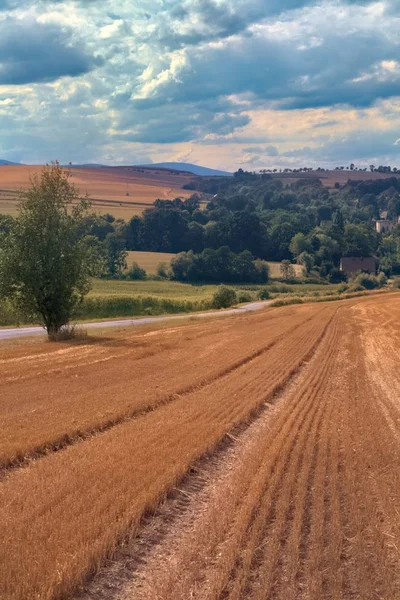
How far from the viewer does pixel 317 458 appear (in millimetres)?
11641

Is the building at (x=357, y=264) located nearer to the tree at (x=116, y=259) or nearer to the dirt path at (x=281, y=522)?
the tree at (x=116, y=259)

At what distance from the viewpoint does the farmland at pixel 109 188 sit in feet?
477

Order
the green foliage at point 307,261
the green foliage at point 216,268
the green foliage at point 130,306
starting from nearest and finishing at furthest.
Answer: the green foliage at point 130,306 < the green foliage at point 216,268 < the green foliage at point 307,261

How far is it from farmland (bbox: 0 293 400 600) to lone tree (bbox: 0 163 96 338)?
41.3ft

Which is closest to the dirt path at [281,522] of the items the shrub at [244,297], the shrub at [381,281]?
the shrub at [244,297]

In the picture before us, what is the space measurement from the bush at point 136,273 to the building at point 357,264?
38.7 metres

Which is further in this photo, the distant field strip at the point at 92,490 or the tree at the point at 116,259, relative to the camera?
the tree at the point at 116,259

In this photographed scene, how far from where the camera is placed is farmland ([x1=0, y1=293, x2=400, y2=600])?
22.5ft

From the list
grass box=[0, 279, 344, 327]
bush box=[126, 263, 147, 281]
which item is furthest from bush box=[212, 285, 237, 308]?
bush box=[126, 263, 147, 281]

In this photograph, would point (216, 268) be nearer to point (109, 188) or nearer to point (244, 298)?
point (244, 298)

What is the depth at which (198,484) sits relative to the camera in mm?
10203

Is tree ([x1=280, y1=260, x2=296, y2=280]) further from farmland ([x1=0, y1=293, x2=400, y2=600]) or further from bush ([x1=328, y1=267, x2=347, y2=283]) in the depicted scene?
farmland ([x1=0, y1=293, x2=400, y2=600])

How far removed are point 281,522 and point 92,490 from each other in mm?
2603

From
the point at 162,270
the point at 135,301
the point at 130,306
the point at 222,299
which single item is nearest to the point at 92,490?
the point at 130,306
